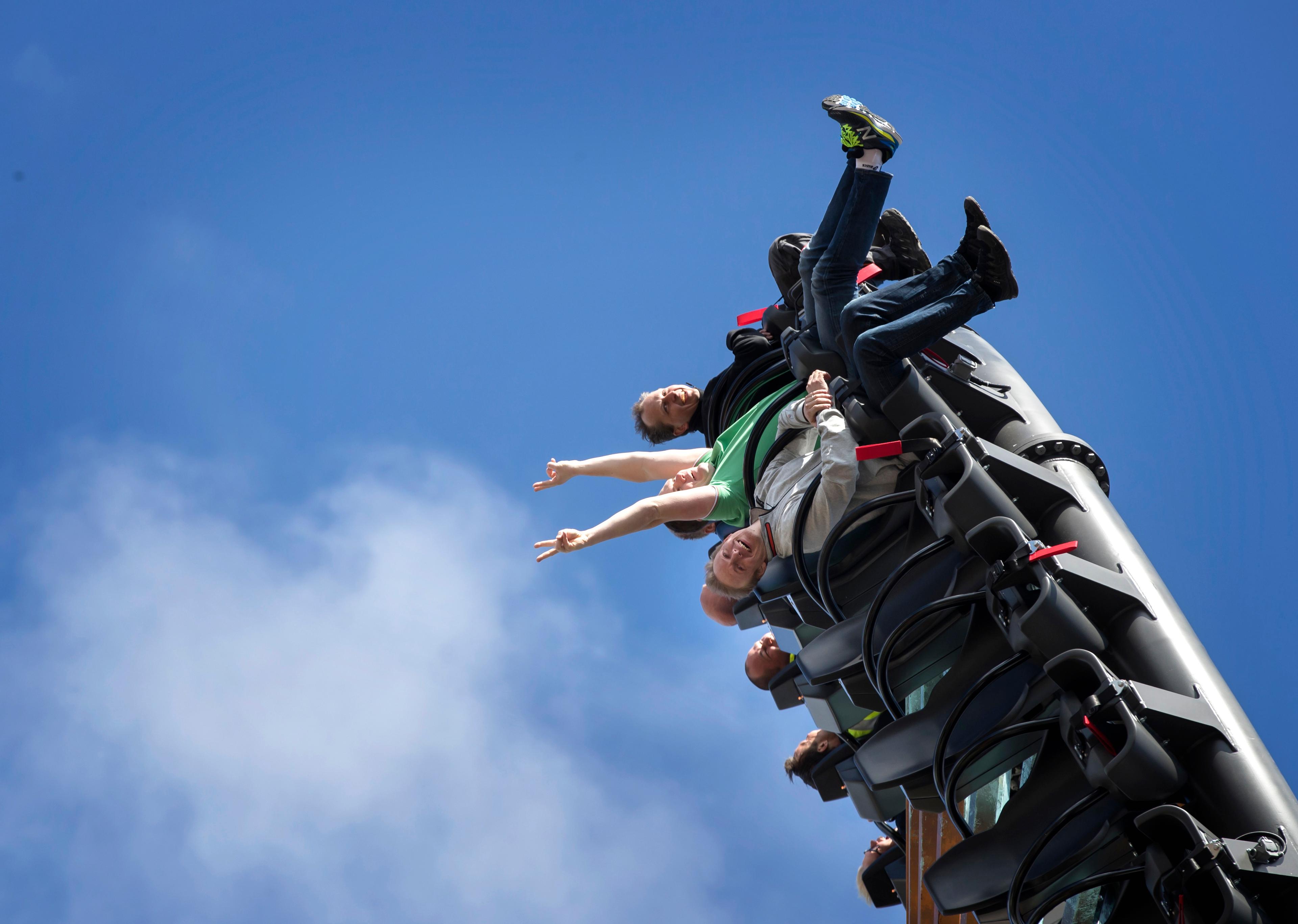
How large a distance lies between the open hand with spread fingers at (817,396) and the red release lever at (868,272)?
605mm

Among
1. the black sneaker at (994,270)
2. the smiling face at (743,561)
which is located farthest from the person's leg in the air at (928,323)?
the smiling face at (743,561)

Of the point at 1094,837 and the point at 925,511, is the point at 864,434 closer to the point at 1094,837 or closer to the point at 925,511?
the point at 925,511

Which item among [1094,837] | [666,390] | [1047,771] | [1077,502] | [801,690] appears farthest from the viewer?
[666,390]

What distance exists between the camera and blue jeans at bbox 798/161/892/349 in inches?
215

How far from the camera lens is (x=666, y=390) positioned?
8.49 m

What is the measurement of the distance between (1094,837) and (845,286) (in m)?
3.18

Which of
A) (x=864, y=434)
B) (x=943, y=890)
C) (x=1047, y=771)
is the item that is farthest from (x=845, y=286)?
(x=943, y=890)

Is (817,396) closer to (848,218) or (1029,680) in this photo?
(848,218)

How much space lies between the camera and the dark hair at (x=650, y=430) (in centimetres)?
854

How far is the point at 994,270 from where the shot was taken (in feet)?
17.4

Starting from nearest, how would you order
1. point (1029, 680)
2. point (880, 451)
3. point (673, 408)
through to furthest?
point (1029, 680) < point (880, 451) < point (673, 408)

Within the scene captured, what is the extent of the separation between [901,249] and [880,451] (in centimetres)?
159

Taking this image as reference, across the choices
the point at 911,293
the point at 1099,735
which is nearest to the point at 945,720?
the point at 1099,735

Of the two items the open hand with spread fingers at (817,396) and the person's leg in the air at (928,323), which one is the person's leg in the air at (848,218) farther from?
the person's leg in the air at (928,323)
